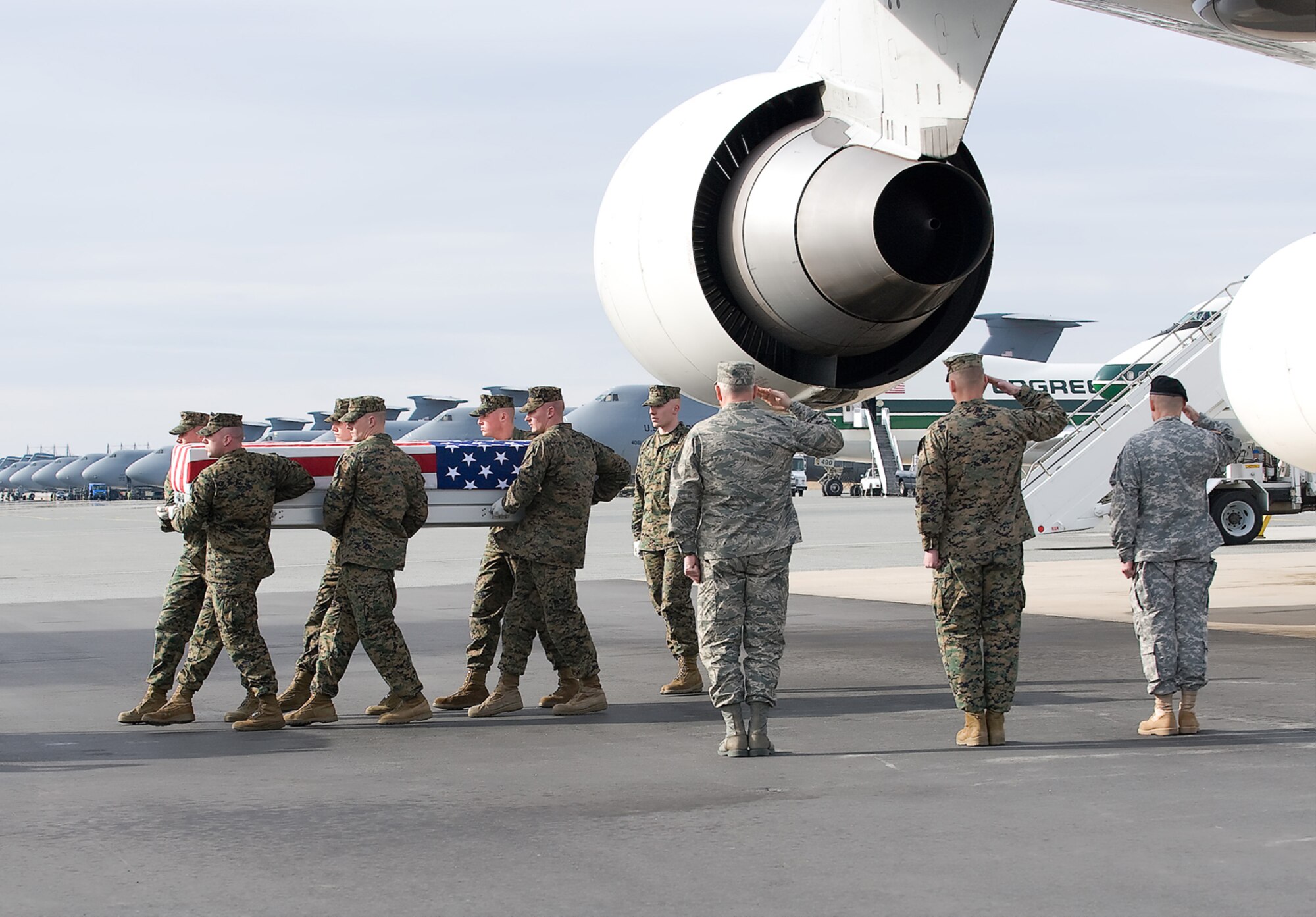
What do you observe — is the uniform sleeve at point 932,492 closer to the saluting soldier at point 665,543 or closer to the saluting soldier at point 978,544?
the saluting soldier at point 978,544

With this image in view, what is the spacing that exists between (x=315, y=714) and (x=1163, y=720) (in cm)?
433

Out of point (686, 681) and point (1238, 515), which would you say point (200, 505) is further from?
point (1238, 515)

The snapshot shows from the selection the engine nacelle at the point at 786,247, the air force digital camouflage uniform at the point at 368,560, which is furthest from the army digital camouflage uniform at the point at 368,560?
the engine nacelle at the point at 786,247

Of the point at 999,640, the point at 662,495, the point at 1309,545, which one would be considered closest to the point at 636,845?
the point at 999,640

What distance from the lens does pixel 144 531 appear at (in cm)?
3647

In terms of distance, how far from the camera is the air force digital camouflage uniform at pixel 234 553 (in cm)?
788

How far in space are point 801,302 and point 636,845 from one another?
299 centimetres

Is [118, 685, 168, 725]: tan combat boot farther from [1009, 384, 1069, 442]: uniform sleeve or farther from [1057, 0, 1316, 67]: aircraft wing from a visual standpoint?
[1057, 0, 1316, 67]: aircraft wing

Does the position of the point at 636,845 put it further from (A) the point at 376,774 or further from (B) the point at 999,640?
(B) the point at 999,640

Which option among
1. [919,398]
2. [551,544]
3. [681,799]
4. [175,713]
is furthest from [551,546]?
[919,398]

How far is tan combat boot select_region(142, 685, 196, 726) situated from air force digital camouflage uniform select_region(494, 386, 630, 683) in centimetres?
168

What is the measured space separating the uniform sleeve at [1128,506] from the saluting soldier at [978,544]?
1.85 feet

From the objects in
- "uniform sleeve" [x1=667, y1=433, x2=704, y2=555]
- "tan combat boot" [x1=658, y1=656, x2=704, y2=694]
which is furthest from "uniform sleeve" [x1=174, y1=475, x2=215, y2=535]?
"tan combat boot" [x1=658, y1=656, x2=704, y2=694]

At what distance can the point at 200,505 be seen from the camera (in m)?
7.88
